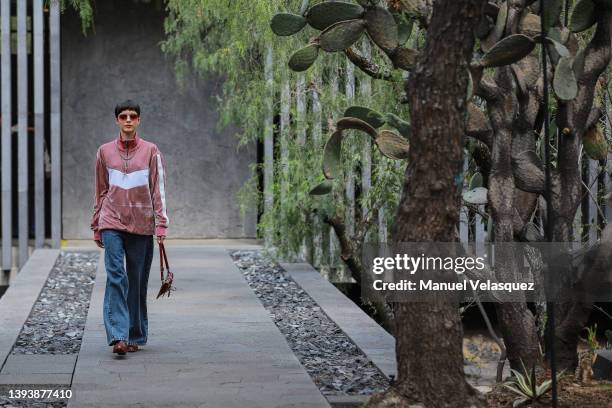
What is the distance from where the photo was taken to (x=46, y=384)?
7289mm

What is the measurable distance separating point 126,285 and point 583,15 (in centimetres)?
364

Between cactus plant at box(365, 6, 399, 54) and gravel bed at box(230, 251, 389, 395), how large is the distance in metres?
2.20

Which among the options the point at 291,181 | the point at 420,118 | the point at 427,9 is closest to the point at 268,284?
the point at 291,181

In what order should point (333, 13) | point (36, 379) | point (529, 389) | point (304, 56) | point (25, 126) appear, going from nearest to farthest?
point (529, 389) < point (36, 379) < point (333, 13) < point (304, 56) < point (25, 126)

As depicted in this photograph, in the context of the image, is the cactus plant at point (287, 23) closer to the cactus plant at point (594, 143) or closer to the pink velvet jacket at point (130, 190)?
the pink velvet jacket at point (130, 190)

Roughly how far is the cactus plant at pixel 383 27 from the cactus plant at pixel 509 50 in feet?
2.92

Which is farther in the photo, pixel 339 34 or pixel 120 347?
pixel 120 347

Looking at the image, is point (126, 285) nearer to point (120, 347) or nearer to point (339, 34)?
point (120, 347)

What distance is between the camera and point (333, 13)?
779 cm

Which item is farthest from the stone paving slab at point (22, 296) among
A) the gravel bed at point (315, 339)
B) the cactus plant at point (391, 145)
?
the cactus plant at point (391, 145)

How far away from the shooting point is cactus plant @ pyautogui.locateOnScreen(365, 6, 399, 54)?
25.0ft

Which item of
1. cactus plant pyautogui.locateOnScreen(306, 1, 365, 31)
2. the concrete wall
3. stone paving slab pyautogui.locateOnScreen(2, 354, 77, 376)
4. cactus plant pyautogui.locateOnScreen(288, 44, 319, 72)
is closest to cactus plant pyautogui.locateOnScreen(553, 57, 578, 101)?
cactus plant pyautogui.locateOnScreen(306, 1, 365, 31)

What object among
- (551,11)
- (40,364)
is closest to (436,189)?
(551,11)

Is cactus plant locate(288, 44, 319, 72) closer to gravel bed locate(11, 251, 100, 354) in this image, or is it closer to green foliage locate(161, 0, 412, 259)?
gravel bed locate(11, 251, 100, 354)
